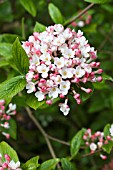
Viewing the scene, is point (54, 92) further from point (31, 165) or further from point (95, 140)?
point (95, 140)

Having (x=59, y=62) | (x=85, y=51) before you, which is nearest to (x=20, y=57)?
(x=59, y=62)

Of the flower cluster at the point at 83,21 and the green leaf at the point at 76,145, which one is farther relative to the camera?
the flower cluster at the point at 83,21

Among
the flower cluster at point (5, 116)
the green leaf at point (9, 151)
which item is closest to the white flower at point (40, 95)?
the green leaf at point (9, 151)

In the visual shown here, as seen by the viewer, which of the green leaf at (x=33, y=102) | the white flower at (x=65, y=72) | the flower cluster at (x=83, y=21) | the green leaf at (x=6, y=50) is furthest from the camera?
the flower cluster at (x=83, y=21)

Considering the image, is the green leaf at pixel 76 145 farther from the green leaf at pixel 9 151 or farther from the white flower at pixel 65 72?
the white flower at pixel 65 72

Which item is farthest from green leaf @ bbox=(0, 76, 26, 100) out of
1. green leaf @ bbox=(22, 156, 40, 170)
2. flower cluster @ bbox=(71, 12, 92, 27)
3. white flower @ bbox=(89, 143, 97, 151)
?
flower cluster @ bbox=(71, 12, 92, 27)

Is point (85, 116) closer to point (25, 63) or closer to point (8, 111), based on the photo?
point (8, 111)

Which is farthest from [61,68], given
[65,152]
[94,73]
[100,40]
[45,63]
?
[65,152]
